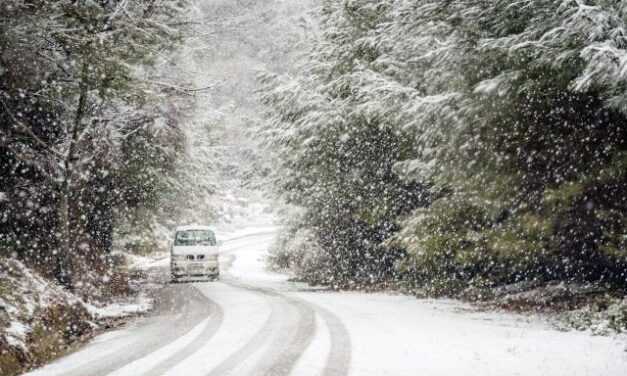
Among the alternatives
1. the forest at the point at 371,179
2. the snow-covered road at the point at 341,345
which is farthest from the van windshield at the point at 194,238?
the snow-covered road at the point at 341,345

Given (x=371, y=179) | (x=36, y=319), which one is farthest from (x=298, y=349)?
(x=371, y=179)

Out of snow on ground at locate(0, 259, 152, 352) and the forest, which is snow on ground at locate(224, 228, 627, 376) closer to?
the forest

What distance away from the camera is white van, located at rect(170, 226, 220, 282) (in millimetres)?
22656

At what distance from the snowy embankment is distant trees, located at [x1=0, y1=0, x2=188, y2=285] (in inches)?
59.0

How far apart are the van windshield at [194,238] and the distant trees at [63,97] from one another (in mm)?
5686

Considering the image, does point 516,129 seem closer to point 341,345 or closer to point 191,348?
point 341,345

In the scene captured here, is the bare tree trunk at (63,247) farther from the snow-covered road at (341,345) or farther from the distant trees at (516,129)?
the distant trees at (516,129)

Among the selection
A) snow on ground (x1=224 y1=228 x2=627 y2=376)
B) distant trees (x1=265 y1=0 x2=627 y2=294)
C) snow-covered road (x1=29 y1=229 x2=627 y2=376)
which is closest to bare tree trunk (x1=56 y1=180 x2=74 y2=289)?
snow-covered road (x1=29 y1=229 x2=627 y2=376)

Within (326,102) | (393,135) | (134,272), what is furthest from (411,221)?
(134,272)

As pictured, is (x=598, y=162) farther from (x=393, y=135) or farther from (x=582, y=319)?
(x=393, y=135)

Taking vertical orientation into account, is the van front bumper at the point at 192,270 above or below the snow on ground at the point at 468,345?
above

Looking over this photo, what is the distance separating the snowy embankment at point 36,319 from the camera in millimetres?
8336

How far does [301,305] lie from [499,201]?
18.0 ft

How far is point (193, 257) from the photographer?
22891 mm
